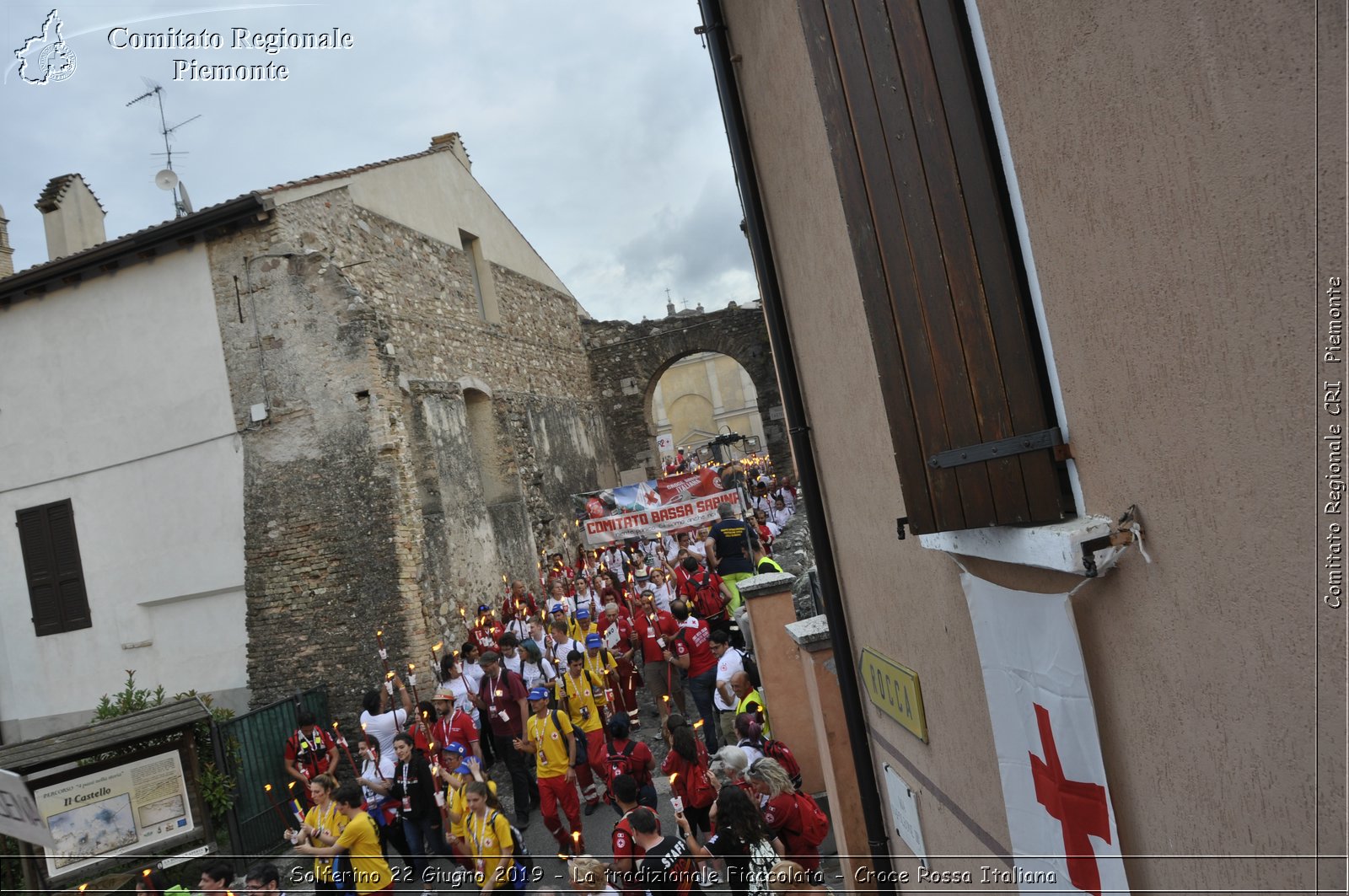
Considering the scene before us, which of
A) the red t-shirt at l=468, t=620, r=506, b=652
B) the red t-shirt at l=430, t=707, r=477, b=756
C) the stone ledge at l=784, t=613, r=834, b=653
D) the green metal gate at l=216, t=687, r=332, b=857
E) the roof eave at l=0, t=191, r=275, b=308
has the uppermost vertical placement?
the roof eave at l=0, t=191, r=275, b=308

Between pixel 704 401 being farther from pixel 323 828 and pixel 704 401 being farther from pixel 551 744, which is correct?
pixel 323 828

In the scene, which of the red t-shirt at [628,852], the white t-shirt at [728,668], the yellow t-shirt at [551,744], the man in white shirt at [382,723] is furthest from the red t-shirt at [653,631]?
the red t-shirt at [628,852]

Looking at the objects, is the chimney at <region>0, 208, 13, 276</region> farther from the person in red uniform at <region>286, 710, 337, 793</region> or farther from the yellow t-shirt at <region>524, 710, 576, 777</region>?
the yellow t-shirt at <region>524, 710, 576, 777</region>

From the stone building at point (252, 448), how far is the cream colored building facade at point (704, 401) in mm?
43744

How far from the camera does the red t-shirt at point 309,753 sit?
366 inches

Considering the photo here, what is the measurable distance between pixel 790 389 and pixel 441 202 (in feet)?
49.7

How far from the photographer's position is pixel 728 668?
305 inches

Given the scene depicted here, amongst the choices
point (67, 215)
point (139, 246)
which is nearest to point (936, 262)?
point (139, 246)

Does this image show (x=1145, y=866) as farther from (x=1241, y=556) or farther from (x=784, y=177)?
(x=784, y=177)

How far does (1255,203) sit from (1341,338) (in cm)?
28

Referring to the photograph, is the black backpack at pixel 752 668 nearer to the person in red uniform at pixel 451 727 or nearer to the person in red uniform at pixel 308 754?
the person in red uniform at pixel 451 727

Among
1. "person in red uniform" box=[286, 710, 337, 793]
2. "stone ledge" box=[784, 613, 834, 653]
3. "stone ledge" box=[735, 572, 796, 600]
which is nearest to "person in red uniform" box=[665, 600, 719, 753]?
"stone ledge" box=[735, 572, 796, 600]

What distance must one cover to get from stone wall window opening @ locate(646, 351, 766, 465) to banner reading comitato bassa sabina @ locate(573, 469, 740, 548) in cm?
4443

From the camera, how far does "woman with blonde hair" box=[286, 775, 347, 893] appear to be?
640cm
